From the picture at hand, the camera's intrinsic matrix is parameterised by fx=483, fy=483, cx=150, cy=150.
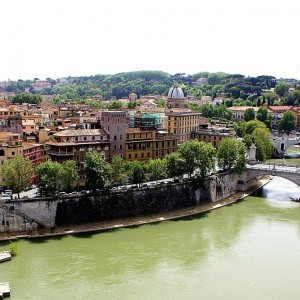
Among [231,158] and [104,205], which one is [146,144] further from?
[104,205]

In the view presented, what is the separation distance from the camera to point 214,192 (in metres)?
35.0

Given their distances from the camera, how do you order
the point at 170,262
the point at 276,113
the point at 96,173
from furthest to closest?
the point at 276,113, the point at 96,173, the point at 170,262

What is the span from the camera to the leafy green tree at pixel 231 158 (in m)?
37.1

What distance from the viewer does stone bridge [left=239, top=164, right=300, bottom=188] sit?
117ft

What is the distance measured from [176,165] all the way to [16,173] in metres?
10.7

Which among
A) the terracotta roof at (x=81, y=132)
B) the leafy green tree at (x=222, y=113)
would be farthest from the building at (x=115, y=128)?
the leafy green tree at (x=222, y=113)

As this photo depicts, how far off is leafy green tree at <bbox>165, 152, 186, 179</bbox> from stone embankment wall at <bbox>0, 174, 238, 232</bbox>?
0.83m

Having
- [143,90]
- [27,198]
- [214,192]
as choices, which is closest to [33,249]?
[27,198]

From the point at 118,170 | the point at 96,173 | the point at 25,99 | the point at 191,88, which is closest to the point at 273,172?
the point at 118,170

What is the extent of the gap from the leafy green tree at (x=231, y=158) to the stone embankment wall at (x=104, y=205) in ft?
8.21

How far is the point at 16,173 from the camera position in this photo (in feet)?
92.5

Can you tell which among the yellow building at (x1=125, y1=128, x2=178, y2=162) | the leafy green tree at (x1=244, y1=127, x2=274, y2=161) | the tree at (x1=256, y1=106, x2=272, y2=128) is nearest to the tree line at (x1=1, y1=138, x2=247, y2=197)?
the yellow building at (x1=125, y1=128, x2=178, y2=162)

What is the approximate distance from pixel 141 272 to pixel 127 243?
379 cm

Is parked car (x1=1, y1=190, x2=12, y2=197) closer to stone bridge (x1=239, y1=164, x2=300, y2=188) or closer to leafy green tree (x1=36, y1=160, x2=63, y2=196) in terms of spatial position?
leafy green tree (x1=36, y1=160, x2=63, y2=196)
